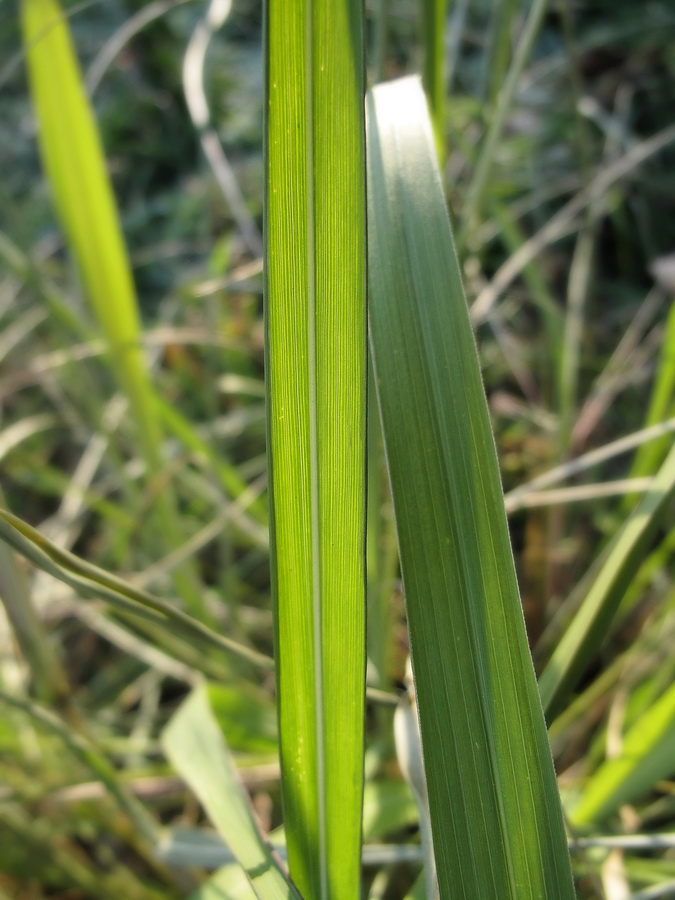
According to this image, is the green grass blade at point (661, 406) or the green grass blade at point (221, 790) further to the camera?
the green grass blade at point (661, 406)

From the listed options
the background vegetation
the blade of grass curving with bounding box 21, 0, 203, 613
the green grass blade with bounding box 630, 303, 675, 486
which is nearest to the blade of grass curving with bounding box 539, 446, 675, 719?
the background vegetation

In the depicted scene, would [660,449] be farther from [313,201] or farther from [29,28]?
[29,28]

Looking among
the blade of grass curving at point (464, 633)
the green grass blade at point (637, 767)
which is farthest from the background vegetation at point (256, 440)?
the blade of grass curving at point (464, 633)

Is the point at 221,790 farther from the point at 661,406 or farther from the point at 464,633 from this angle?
the point at 661,406

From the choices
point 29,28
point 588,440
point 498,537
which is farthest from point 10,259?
point 588,440

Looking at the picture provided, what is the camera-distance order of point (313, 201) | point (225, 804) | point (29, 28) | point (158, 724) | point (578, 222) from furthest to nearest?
point (578, 222)
point (158, 724)
point (29, 28)
point (225, 804)
point (313, 201)

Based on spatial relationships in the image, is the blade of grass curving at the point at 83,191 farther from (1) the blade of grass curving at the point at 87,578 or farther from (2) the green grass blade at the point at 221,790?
(1) the blade of grass curving at the point at 87,578

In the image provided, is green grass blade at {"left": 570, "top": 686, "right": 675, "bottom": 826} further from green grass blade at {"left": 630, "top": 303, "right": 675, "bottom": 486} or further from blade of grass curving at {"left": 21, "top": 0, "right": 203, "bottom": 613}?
blade of grass curving at {"left": 21, "top": 0, "right": 203, "bottom": 613}
